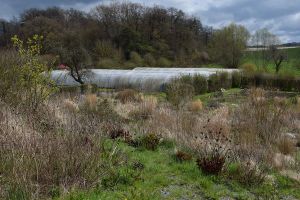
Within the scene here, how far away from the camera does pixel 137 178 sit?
23.4 ft

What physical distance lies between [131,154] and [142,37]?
1855 inches

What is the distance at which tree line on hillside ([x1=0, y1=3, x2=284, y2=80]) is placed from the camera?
51656 mm

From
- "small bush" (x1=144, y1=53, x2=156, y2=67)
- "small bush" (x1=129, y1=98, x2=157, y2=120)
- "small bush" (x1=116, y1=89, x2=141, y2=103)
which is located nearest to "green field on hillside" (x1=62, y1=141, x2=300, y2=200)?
"small bush" (x1=129, y1=98, x2=157, y2=120)

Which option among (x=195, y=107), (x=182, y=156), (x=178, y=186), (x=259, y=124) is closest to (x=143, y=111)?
(x=195, y=107)

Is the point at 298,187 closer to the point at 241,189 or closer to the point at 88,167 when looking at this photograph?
the point at 241,189

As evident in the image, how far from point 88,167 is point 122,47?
47765 millimetres

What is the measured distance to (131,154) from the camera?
880 cm

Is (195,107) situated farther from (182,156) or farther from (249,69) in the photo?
(249,69)

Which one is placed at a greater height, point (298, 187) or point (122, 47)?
point (122, 47)

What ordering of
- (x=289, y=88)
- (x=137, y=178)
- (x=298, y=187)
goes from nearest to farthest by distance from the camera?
(x=137, y=178)
(x=298, y=187)
(x=289, y=88)

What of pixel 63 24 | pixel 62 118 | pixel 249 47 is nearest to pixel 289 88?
pixel 62 118

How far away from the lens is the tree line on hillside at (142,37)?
51.7m

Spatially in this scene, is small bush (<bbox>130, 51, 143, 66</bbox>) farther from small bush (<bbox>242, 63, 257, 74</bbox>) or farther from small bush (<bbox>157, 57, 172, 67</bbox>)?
small bush (<bbox>242, 63, 257, 74</bbox>)

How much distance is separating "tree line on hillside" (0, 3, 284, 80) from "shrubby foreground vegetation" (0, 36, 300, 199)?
36158mm
